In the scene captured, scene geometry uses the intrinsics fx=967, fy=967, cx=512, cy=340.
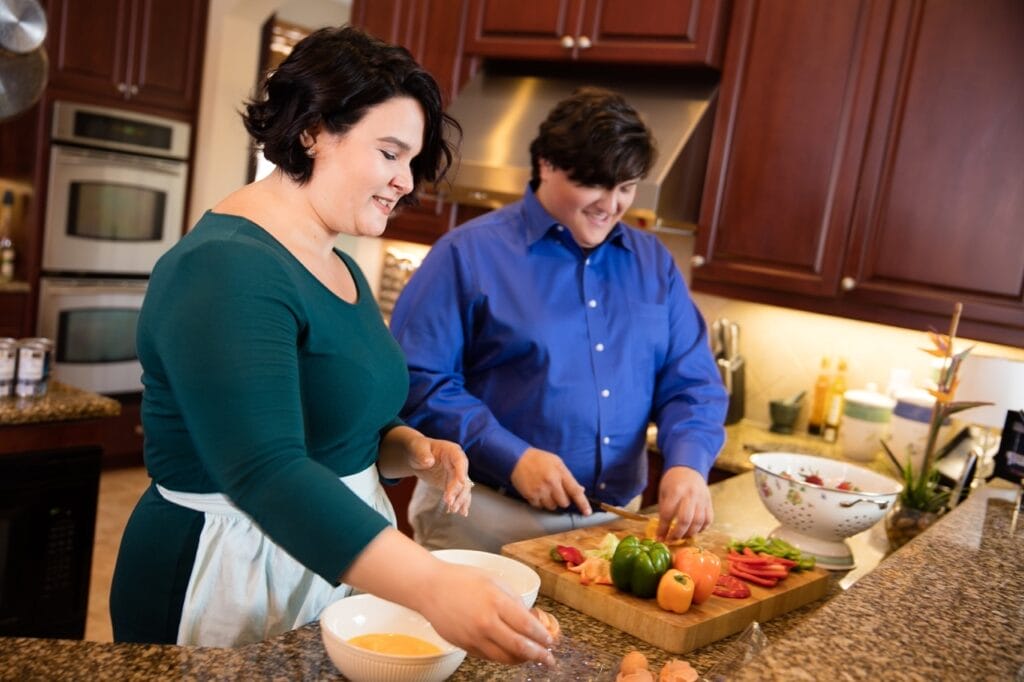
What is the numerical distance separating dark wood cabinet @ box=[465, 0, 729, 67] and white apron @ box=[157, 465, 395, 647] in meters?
2.20

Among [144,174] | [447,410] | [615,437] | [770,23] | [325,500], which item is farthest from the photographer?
[144,174]

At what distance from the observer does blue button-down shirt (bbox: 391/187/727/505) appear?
6.16 feet

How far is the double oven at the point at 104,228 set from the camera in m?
4.59

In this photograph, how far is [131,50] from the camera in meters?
4.80

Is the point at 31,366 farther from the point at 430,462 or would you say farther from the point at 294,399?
the point at 294,399

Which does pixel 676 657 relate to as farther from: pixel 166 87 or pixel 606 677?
pixel 166 87

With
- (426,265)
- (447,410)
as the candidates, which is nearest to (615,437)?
(447,410)

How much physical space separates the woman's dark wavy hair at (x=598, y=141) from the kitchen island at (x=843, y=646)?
835mm

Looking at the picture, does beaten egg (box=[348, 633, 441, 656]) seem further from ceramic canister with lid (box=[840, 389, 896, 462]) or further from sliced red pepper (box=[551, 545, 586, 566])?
ceramic canister with lid (box=[840, 389, 896, 462])

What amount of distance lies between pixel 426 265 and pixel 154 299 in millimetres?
967

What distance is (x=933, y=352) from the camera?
212cm

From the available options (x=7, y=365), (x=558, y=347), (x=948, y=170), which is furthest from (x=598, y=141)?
(x=7, y=365)

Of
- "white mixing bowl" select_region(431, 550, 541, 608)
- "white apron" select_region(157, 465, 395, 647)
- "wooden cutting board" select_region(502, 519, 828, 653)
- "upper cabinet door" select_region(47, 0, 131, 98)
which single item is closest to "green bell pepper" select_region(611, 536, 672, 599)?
"wooden cutting board" select_region(502, 519, 828, 653)

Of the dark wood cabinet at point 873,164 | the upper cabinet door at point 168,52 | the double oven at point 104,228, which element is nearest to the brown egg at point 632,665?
the dark wood cabinet at point 873,164
